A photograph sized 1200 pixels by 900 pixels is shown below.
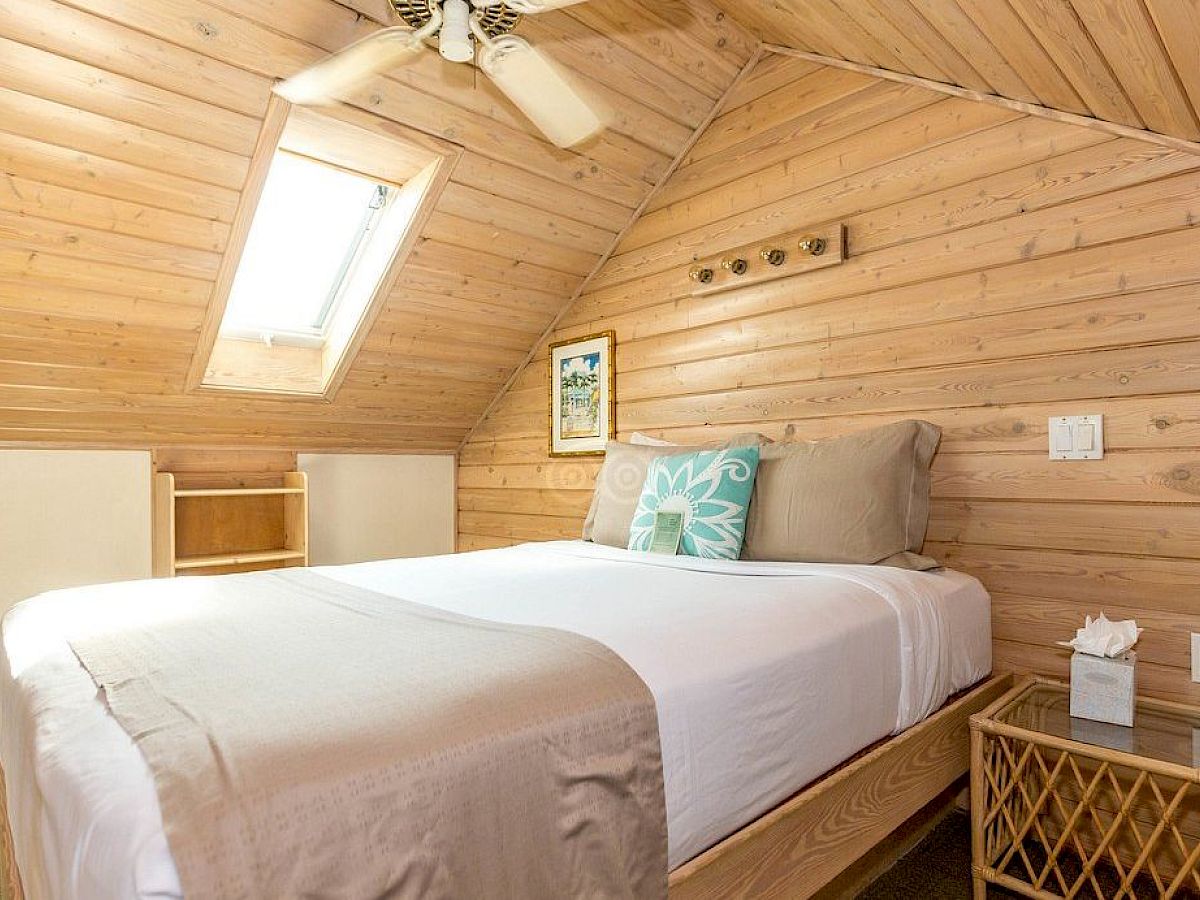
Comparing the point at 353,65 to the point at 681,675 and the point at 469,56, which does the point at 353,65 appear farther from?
the point at 681,675

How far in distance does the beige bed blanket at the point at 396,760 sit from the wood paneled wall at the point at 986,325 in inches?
58.4

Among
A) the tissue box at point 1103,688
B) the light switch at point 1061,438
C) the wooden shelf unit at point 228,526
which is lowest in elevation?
the tissue box at point 1103,688

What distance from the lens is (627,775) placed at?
38.7 inches

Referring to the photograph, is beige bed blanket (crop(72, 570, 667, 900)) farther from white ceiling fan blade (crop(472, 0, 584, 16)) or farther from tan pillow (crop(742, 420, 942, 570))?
white ceiling fan blade (crop(472, 0, 584, 16))

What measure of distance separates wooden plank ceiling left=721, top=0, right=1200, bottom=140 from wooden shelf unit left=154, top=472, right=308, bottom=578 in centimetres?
286

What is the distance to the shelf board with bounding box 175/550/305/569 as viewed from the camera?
126 inches

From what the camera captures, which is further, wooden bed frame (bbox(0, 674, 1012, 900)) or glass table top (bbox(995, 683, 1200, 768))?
glass table top (bbox(995, 683, 1200, 768))

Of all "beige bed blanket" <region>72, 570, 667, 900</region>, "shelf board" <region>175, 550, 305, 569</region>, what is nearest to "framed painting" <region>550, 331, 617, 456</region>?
"shelf board" <region>175, 550, 305, 569</region>

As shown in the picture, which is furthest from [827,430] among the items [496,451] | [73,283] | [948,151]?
[73,283]

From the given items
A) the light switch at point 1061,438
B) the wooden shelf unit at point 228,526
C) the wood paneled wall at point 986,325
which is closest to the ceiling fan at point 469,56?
the wood paneled wall at point 986,325

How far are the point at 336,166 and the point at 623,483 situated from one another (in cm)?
160

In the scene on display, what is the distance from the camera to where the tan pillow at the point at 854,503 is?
1.92 m

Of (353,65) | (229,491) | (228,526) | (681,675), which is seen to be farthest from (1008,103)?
(228,526)

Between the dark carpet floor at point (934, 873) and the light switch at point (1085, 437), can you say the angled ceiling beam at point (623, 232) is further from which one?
the dark carpet floor at point (934, 873)
